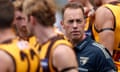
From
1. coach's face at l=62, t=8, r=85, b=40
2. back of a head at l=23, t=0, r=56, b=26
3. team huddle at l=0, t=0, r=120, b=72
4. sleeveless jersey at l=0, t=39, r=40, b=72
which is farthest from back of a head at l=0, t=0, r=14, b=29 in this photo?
coach's face at l=62, t=8, r=85, b=40

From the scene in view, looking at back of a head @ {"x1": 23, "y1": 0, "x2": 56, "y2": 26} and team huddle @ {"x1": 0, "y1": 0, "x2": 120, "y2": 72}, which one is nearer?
team huddle @ {"x1": 0, "y1": 0, "x2": 120, "y2": 72}

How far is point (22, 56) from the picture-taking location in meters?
3.90

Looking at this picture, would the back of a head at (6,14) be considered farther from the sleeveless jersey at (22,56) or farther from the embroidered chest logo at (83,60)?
the embroidered chest logo at (83,60)

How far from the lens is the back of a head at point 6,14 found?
387cm

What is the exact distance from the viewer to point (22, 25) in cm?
619

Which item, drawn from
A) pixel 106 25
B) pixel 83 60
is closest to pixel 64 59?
pixel 83 60

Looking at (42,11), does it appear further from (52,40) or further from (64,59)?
(64,59)

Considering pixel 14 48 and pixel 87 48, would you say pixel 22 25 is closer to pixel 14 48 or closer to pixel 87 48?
pixel 87 48

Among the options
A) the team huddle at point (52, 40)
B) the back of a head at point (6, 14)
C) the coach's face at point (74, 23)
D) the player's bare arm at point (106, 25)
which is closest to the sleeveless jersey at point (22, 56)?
the team huddle at point (52, 40)

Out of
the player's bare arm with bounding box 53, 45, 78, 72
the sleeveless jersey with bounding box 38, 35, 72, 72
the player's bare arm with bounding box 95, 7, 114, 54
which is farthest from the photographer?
the player's bare arm with bounding box 95, 7, 114, 54

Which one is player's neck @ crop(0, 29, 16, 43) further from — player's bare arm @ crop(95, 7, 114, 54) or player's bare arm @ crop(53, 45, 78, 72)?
player's bare arm @ crop(95, 7, 114, 54)

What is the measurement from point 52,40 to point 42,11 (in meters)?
0.28

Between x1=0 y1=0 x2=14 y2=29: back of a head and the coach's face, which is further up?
x1=0 y1=0 x2=14 y2=29: back of a head

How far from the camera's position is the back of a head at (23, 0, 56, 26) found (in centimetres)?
437
